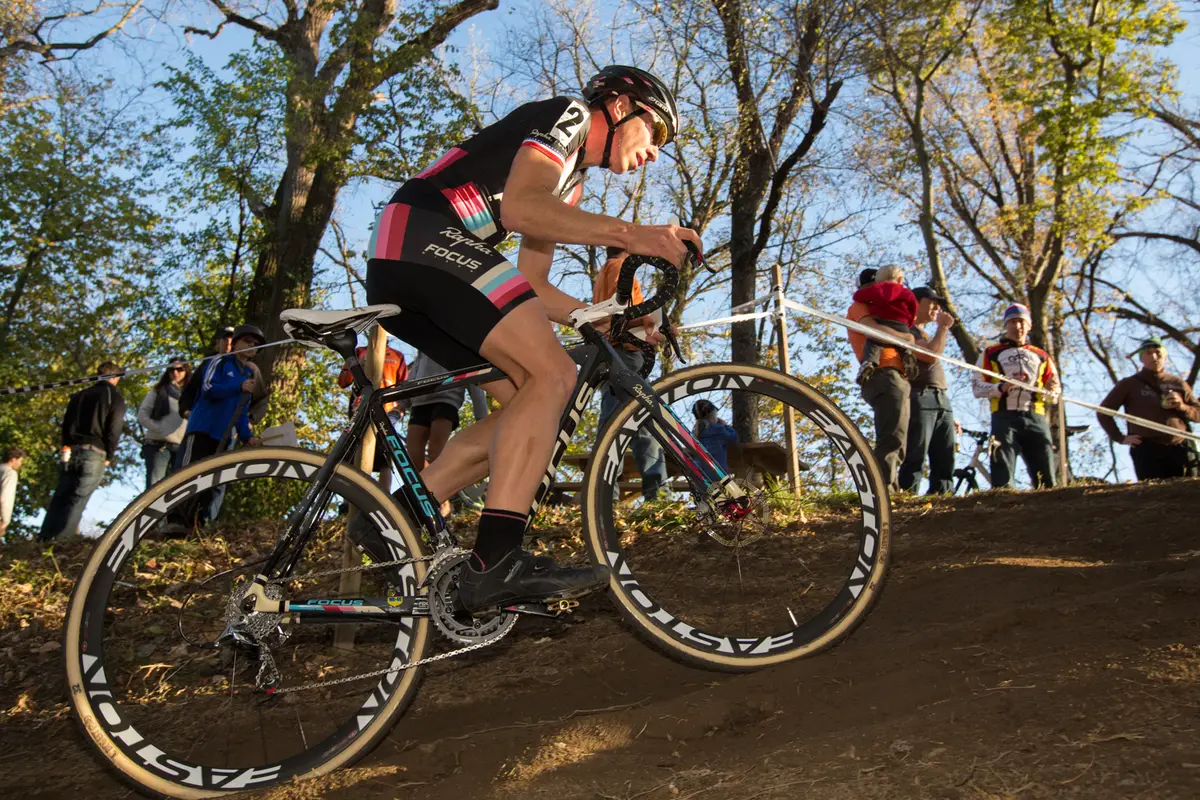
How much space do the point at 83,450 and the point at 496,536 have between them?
745 cm

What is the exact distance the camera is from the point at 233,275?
63.6 feet

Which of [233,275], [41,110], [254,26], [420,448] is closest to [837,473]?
[420,448]

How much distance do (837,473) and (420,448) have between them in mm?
3873

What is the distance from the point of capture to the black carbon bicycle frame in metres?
3.13

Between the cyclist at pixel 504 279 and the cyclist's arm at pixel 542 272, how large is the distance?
Result: 397 millimetres

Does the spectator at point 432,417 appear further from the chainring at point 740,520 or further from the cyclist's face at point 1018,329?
the cyclist's face at point 1018,329

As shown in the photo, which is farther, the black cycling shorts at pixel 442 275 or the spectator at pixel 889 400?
the spectator at pixel 889 400

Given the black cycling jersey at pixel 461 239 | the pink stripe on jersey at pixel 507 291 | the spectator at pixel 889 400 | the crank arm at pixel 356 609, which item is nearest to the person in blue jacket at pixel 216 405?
the black cycling jersey at pixel 461 239

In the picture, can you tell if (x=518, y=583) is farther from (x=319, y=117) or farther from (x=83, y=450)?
(x=319, y=117)

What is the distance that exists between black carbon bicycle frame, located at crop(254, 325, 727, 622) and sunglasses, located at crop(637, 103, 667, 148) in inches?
31.6

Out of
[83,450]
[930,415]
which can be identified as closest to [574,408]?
[930,415]

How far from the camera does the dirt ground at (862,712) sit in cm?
243

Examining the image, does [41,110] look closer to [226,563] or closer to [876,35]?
[876,35]

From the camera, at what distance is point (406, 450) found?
10.8 feet
